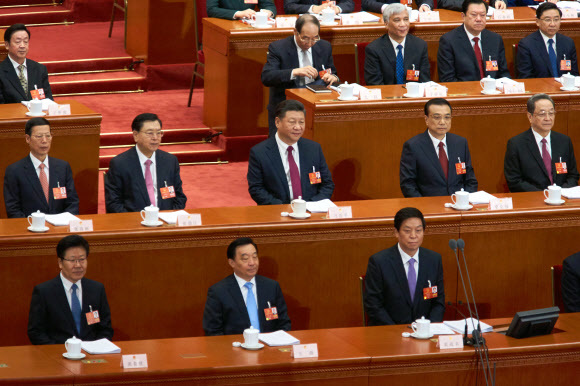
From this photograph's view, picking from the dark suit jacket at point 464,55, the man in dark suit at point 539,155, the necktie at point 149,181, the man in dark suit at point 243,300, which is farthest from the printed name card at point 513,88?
the man in dark suit at point 243,300

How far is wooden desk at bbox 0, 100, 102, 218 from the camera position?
5840mm

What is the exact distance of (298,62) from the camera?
6.66 m

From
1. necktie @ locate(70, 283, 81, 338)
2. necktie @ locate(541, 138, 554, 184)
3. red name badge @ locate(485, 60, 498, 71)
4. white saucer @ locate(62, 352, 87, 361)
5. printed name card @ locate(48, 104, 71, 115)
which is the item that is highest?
red name badge @ locate(485, 60, 498, 71)

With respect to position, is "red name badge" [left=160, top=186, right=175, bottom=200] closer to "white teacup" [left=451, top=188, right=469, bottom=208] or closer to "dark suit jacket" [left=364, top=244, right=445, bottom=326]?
"dark suit jacket" [left=364, top=244, right=445, bottom=326]

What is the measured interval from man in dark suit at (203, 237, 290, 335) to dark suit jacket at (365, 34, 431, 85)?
8.37 ft

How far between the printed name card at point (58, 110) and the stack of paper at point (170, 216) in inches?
53.2

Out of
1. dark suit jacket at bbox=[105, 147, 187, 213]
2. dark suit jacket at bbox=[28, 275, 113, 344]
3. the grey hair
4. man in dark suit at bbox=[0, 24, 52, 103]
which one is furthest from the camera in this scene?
the grey hair

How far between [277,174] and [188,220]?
84cm

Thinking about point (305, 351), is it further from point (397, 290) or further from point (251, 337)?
point (397, 290)

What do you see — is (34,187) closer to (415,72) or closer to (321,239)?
(321,239)

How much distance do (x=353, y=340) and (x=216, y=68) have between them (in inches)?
144

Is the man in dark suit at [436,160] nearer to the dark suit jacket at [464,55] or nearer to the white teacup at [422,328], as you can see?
the dark suit jacket at [464,55]

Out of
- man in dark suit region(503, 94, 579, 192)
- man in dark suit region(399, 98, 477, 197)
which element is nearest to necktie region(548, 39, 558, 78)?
man in dark suit region(503, 94, 579, 192)

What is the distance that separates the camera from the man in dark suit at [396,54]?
6.70 meters
